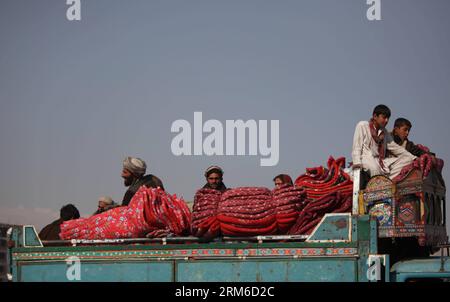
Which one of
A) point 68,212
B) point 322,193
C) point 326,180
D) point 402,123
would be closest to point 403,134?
point 402,123

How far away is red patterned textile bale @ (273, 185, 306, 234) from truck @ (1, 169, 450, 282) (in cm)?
18

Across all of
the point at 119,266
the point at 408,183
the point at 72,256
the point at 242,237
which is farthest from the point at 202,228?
A: the point at 408,183

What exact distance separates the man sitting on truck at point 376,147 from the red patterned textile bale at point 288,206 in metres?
0.86

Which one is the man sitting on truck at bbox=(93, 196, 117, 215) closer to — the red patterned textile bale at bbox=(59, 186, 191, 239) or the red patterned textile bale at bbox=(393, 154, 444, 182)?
the red patterned textile bale at bbox=(59, 186, 191, 239)

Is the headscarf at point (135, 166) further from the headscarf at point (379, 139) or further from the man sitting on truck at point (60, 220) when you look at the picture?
the headscarf at point (379, 139)

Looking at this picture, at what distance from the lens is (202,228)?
8.63 metres

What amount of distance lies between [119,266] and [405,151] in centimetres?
359

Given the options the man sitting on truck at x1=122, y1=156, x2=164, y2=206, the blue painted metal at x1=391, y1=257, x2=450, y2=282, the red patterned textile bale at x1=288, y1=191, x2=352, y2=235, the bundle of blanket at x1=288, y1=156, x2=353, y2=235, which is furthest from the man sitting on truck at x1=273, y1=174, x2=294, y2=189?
the blue painted metal at x1=391, y1=257, x2=450, y2=282

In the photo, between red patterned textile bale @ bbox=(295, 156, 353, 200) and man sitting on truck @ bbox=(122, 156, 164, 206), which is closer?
red patterned textile bale @ bbox=(295, 156, 353, 200)

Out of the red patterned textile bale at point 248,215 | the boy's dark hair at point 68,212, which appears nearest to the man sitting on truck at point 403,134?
the red patterned textile bale at point 248,215

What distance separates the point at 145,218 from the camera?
908cm

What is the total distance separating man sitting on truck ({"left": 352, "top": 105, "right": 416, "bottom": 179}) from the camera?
8.99 meters

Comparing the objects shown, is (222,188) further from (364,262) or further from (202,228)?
(364,262)
